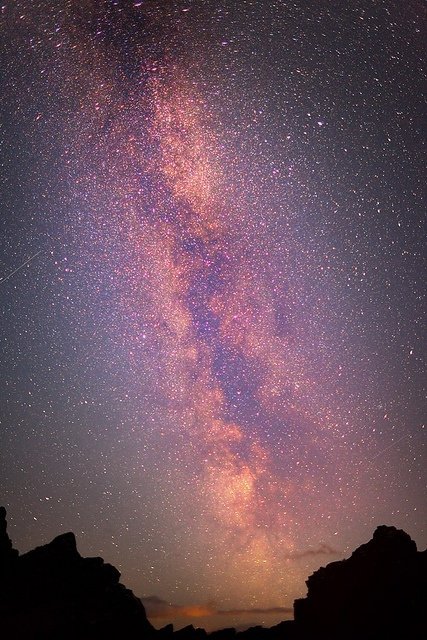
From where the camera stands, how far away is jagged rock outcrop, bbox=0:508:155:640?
1190 inches

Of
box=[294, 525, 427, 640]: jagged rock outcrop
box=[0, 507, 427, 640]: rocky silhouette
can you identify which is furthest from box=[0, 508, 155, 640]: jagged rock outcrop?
box=[294, 525, 427, 640]: jagged rock outcrop

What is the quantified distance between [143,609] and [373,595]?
22.8m

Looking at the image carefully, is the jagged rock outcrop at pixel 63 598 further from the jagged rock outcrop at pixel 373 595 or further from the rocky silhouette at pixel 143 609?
the jagged rock outcrop at pixel 373 595

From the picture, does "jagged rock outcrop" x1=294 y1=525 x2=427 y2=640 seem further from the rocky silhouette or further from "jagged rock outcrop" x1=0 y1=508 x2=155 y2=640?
"jagged rock outcrop" x1=0 y1=508 x2=155 y2=640

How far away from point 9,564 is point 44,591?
3.54 meters

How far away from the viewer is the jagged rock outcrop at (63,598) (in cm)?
3022

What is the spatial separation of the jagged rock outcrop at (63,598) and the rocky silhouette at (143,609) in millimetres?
72

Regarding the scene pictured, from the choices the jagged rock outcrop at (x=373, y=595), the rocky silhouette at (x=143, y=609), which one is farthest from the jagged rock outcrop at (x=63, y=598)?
the jagged rock outcrop at (x=373, y=595)

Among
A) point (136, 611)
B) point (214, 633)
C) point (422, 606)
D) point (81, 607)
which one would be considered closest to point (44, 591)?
point (81, 607)

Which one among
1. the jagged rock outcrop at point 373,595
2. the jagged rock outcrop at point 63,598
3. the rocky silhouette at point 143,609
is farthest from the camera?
the jagged rock outcrop at point 373,595

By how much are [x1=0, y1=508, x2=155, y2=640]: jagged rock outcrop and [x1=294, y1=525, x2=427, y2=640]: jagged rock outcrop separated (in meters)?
19.4

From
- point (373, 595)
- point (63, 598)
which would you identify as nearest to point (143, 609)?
point (63, 598)

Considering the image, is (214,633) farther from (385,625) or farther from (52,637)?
(52,637)

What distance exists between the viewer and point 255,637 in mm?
52594
